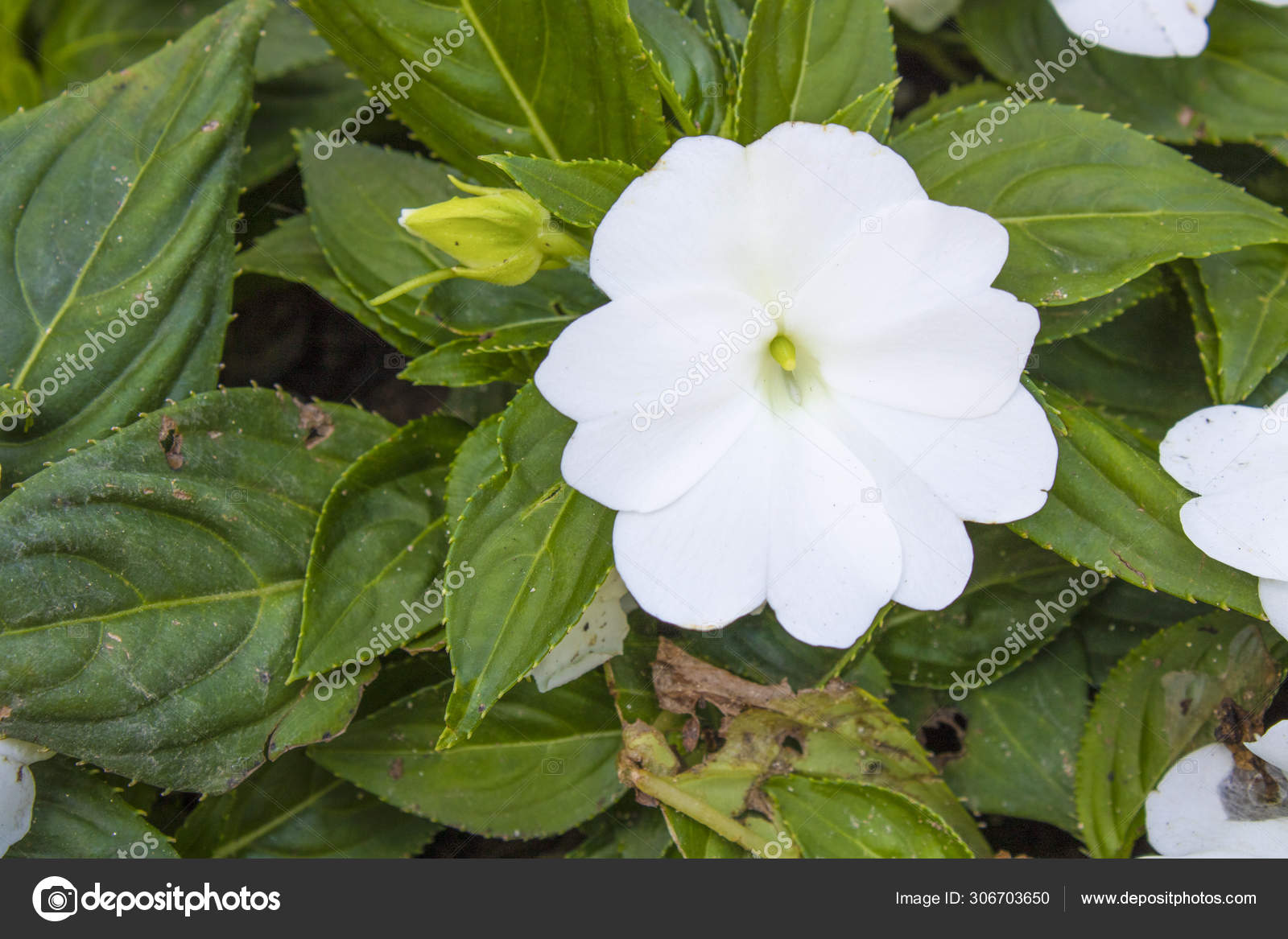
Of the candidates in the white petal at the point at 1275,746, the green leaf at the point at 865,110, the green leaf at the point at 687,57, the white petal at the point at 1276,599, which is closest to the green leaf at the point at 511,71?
the green leaf at the point at 687,57

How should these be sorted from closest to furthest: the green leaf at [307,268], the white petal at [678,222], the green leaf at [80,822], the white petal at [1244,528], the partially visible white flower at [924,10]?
the white petal at [678,222] < the white petal at [1244,528] < the green leaf at [80,822] < the green leaf at [307,268] < the partially visible white flower at [924,10]

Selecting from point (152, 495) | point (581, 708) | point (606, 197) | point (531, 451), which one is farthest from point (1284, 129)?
point (152, 495)

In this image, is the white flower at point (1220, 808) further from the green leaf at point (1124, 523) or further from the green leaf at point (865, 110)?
the green leaf at point (865, 110)

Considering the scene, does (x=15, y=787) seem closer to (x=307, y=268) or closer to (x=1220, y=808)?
(x=307, y=268)

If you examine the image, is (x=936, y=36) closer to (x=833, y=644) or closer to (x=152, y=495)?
(x=833, y=644)

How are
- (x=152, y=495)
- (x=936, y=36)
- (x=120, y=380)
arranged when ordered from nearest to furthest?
→ (x=152, y=495) < (x=120, y=380) < (x=936, y=36)

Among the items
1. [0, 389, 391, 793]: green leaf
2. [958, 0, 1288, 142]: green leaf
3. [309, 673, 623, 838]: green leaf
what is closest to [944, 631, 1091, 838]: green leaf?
[309, 673, 623, 838]: green leaf
